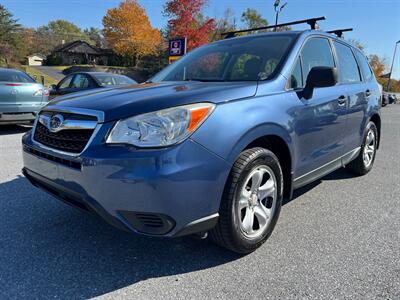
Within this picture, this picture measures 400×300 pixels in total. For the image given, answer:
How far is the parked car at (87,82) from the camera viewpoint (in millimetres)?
8703

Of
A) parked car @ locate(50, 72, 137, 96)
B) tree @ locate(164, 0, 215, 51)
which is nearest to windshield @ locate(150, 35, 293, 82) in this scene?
parked car @ locate(50, 72, 137, 96)

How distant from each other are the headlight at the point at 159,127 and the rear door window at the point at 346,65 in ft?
7.56

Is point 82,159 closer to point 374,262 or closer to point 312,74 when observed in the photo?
point 312,74

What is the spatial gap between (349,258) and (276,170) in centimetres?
84

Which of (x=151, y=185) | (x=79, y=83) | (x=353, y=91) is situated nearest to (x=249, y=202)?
(x=151, y=185)

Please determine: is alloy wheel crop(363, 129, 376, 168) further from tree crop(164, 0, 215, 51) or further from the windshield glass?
tree crop(164, 0, 215, 51)

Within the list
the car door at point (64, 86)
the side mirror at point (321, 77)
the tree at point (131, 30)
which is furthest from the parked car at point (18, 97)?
the tree at point (131, 30)

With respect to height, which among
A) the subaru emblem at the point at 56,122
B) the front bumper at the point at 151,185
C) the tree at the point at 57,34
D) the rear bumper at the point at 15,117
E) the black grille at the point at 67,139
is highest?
the tree at the point at 57,34

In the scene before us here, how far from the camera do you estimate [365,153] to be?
475 cm

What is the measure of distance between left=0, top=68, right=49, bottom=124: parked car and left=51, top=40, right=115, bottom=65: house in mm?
63731

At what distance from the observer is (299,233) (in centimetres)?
300

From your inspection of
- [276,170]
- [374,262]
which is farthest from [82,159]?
[374,262]

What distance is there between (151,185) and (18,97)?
264 inches

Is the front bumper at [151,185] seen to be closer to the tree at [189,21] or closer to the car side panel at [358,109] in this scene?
the car side panel at [358,109]
